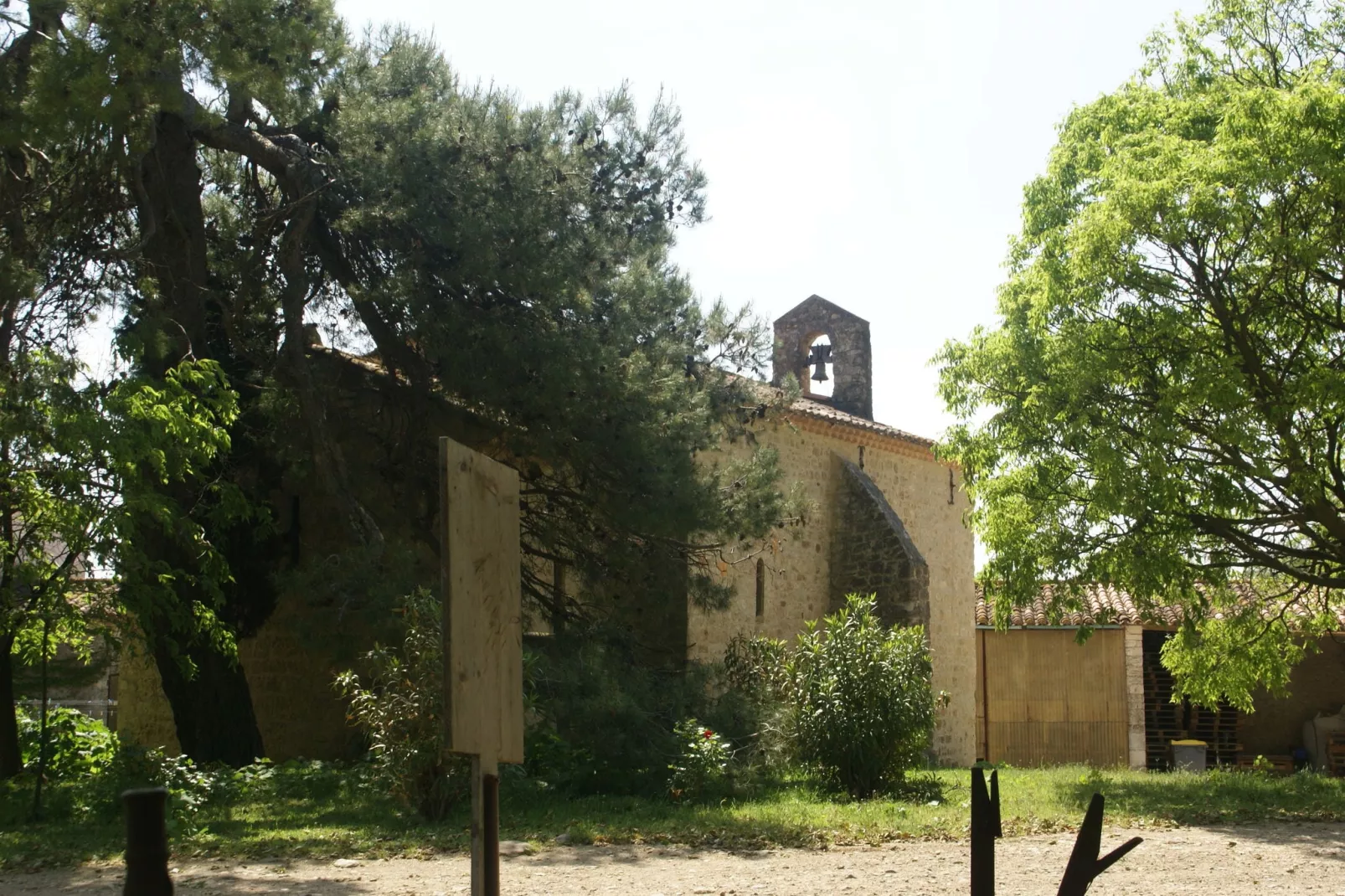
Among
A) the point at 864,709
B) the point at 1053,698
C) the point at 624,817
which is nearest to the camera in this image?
the point at 624,817

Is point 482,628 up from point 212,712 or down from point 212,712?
up

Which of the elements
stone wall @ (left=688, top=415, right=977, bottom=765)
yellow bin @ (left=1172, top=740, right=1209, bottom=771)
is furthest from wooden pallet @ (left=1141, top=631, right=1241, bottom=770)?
stone wall @ (left=688, top=415, right=977, bottom=765)

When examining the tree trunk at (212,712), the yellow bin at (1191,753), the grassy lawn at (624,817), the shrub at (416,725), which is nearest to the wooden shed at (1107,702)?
the yellow bin at (1191,753)

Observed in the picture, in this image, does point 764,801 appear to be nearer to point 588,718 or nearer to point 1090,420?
point 588,718

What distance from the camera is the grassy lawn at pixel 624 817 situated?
327 inches

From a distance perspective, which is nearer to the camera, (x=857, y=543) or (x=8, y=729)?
(x=8, y=729)

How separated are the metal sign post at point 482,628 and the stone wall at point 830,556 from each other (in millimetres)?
13027

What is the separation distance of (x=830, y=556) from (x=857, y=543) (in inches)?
19.3

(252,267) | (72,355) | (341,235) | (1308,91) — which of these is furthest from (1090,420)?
(72,355)

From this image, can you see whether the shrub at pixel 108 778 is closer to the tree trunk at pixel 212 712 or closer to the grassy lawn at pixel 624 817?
the grassy lawn at pixel 624 817

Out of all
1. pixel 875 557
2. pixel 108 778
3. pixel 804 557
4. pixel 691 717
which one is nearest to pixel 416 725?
pixel 108 778

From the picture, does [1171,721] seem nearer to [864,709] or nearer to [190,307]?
[864,709]

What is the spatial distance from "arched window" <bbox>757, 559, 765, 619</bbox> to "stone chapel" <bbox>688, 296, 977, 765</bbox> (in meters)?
0.02

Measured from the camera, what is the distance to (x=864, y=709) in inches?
443
